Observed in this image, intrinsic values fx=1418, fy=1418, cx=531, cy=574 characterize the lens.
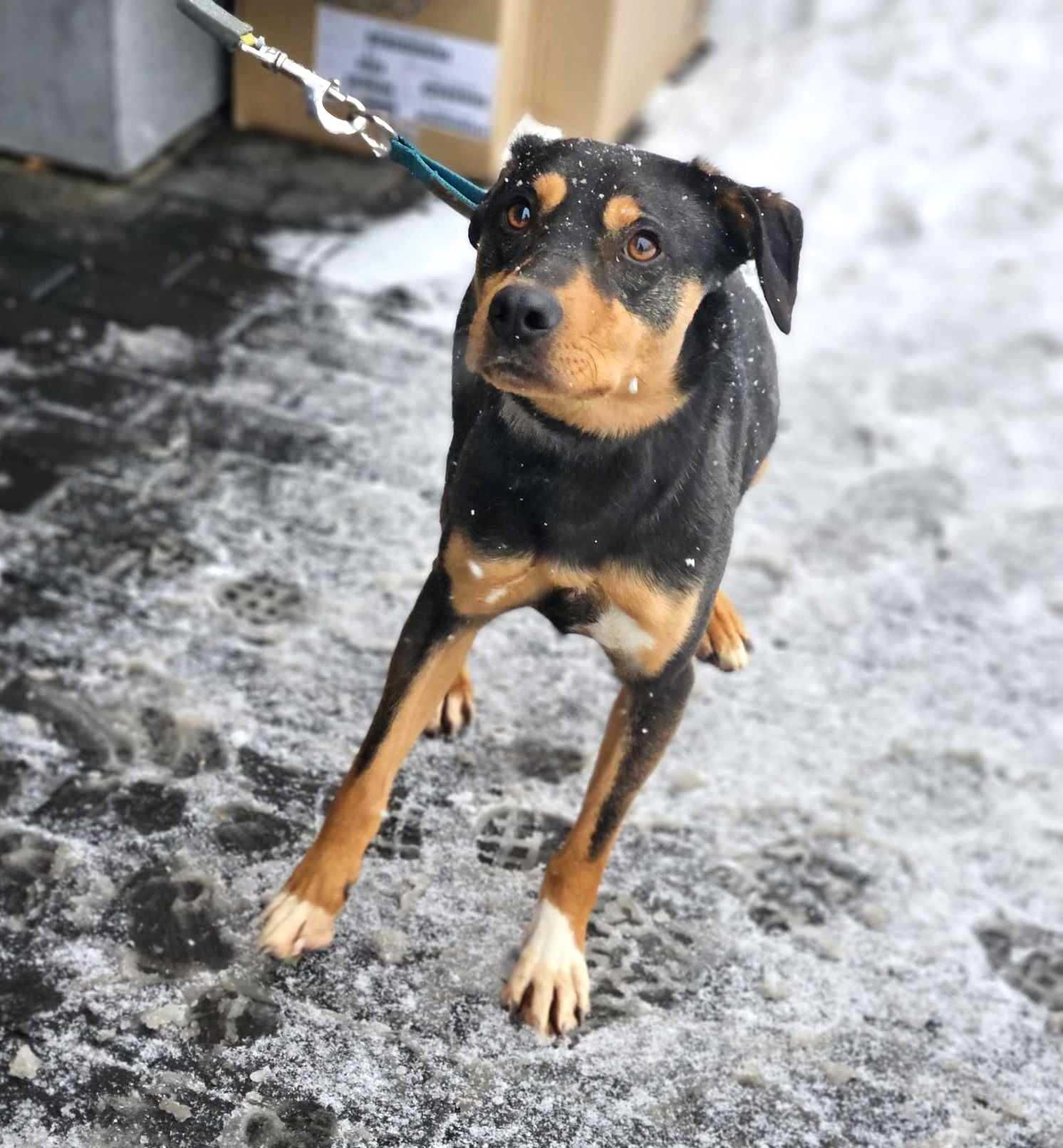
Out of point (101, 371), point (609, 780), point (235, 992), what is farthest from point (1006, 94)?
point (235, 992)

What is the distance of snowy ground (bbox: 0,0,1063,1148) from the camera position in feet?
7.89

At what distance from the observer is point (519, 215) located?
2.07 meters

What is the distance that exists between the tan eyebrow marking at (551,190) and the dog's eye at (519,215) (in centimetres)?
3

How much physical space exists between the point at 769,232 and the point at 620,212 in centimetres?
22

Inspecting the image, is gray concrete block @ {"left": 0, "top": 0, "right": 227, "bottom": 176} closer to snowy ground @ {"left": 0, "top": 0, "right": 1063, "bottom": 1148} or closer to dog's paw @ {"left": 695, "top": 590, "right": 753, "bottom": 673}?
snowy ground @ {"left": 0, "top": 0, "right": 1063, "bottom": 1148}

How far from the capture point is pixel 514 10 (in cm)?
492

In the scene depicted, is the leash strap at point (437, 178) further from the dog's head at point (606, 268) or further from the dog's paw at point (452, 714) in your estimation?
the dog's paw at point (452, 714)

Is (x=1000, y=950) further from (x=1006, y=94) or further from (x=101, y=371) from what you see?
(x=1006, y=94)

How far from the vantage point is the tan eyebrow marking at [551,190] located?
2027 mm

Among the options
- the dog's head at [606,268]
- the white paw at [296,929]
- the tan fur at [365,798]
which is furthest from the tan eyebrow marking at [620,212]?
the white paw at [296,929]

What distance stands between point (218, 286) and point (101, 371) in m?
0.61

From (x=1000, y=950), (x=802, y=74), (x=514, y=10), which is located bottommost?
(x=1000, y=950)

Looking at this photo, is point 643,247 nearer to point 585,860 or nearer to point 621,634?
point 621,634

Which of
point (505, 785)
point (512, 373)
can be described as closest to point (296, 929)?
point (505, 785)
